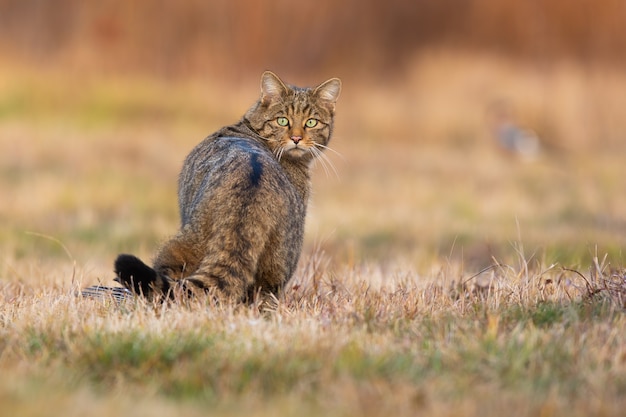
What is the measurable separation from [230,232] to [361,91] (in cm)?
1289

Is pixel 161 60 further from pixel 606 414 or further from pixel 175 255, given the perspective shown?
pixel 606 414

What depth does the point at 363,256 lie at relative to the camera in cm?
942

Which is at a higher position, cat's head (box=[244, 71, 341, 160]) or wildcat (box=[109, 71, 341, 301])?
cat's head (box=[244, 71, 341, 160])

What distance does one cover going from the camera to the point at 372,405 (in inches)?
139

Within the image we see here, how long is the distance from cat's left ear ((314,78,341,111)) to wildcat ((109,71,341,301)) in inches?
30.8

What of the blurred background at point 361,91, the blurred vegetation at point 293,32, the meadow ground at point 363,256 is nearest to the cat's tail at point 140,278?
the meadow ground at point 363,256

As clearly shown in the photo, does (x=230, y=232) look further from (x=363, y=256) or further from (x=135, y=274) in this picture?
(x=363, y=256)

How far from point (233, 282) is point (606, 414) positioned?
2.09 m

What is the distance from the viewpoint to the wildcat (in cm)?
496

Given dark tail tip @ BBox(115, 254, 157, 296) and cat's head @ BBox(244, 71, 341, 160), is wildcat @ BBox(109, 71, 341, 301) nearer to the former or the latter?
dark tail tip @ BBox(115, 254, 157, 296)

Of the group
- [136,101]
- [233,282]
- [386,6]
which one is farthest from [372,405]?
[386,6]

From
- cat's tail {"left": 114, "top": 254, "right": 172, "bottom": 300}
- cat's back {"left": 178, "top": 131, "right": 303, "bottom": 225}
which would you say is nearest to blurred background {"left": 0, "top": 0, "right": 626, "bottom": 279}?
cat's back {"left": 178, "top": 131, "right": 303, "bottom": 225}

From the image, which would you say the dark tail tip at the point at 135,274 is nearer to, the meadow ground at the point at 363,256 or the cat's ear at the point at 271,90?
the meadow ground at the point at 363,256

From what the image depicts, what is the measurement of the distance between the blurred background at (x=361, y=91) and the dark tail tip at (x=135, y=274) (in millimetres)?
7327
